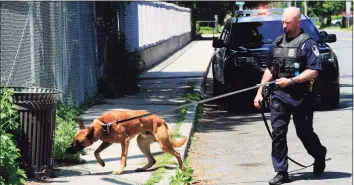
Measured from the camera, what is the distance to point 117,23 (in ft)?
60.2

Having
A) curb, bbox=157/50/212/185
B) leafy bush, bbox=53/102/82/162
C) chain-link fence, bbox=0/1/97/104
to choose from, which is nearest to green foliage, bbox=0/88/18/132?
leafy bush, bbox=53/102/82/162

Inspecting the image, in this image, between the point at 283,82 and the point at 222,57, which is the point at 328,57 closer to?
the point at 222,57

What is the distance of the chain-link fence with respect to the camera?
9.89 metres

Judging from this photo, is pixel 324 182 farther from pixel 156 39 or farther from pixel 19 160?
pixel 156 39

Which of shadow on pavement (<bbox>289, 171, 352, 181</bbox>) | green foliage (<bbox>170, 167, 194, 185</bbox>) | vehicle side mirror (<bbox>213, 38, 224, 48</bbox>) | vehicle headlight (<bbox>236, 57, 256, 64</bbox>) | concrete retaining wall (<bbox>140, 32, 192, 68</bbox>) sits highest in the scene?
vehicle side mirror (<bbox>213, 38, 224, 48</bbox>)

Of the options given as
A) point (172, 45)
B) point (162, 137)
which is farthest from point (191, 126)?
point (172, 45)

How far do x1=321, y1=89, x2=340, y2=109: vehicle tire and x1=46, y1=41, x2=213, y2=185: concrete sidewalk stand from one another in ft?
8.42

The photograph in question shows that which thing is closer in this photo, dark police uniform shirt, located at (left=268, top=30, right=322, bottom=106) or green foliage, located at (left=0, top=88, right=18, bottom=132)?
green foliage, located at (left=0, top=88, right=18, bottom=132)

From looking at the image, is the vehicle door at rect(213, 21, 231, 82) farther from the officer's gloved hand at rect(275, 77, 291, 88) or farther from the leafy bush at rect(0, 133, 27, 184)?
the leafy bush at rect(0, 133, 27, 184)

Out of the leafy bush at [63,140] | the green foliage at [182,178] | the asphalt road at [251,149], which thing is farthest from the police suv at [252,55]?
the green foliage at [182,178]

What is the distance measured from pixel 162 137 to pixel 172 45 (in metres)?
30.6

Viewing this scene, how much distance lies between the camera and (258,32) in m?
14.3

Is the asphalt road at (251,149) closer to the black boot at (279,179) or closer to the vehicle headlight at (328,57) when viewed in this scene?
the black boot at (279,179)

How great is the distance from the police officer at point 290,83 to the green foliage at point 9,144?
2641 mm
